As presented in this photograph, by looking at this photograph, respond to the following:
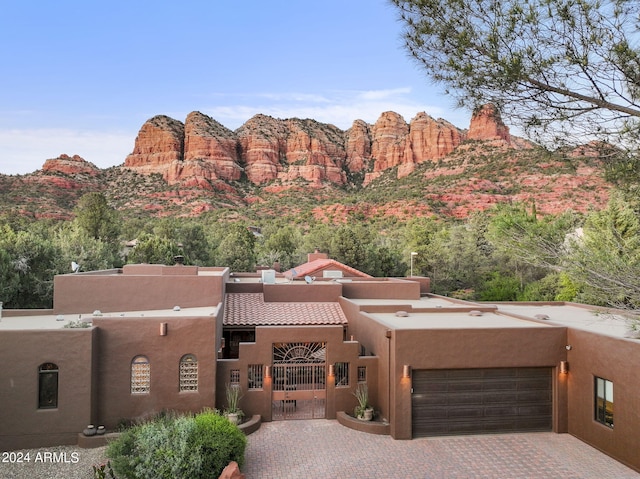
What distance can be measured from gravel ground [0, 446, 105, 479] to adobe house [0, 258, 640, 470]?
319 mm

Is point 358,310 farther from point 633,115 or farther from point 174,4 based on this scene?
point 174,4

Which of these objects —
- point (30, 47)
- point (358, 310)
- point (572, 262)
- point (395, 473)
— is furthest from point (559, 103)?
point (30, 47)

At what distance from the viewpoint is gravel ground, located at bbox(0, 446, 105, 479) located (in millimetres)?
9180

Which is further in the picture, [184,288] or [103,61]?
[103,61]

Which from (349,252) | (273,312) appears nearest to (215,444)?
(273,312)

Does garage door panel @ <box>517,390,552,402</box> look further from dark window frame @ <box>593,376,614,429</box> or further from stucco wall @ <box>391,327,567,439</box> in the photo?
dark window frame @ <box>593,376,614,429</box>

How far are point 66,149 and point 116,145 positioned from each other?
10.9 metres

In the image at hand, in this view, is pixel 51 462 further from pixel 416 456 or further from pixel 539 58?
pixel 539 58

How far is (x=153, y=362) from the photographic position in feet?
37.6

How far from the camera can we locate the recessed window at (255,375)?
40.8 feet

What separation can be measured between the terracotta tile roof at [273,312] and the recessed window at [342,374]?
11.1ft

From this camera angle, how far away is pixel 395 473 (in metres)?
9.34

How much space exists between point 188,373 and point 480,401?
7.78 metres

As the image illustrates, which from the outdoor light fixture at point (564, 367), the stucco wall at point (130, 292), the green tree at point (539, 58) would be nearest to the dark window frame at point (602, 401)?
the outdoor light fixture at point (564, 367)
